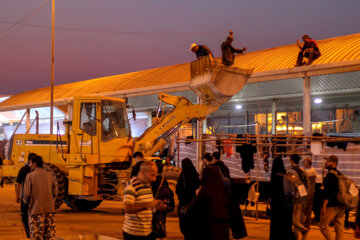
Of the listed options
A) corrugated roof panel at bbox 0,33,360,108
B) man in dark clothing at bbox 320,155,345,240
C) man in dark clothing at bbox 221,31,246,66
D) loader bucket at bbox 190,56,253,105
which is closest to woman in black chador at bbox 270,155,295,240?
man in dark clothing at bbox 320,155,345,240

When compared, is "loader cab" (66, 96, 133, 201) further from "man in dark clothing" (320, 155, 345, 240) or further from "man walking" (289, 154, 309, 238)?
"man in dark clothing" (320, 155, 345, 240)

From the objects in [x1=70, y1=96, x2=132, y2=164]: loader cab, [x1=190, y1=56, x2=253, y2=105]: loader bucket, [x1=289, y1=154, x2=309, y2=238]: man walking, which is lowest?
[x1=289, y1=154, x2=309, y2=238]: man walking

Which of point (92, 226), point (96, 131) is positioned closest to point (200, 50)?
point (96, 131)

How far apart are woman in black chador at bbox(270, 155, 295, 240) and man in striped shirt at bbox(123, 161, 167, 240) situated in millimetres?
3622

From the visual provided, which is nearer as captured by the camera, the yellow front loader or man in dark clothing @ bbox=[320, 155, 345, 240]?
man in dark clothing @ bbox=[320, 155, 345, 240]

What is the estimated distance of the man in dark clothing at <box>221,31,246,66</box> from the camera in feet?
43.3

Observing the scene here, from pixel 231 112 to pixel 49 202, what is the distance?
712 inches

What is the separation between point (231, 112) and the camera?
25.9 metres

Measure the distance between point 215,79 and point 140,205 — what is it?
24.8ft

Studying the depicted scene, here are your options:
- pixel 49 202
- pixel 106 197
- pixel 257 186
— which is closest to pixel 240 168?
pixel 257 186

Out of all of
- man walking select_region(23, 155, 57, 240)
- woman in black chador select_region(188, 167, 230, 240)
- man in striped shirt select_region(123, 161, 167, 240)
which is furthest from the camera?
man walking select_region(23, 155, 57, 240)

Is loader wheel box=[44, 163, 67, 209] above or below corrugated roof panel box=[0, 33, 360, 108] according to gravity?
below

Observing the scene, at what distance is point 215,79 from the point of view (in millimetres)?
12820

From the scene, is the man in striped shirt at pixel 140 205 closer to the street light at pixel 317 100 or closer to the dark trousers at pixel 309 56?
the dark trousers at pixel 309 56
